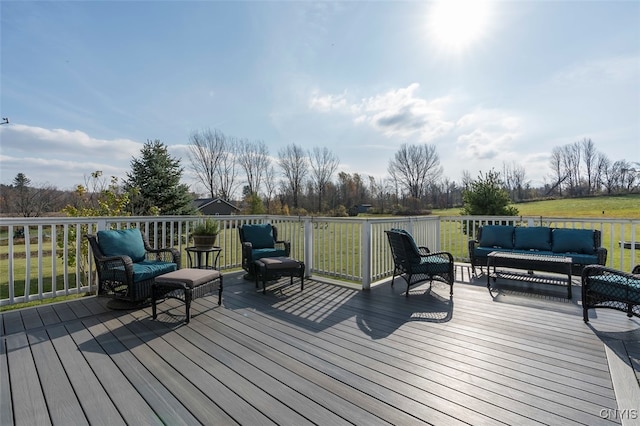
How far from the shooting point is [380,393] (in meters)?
1.88

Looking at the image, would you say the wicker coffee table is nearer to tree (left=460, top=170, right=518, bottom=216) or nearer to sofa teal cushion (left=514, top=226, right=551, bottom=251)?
sofa teal cushion (left=514, top=226, right=551, bottom=251)

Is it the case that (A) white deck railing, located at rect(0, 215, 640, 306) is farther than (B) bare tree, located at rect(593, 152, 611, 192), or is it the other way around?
(B) bare tree, located at rect(593, 152, 611, 192)

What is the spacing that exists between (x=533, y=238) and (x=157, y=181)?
11.4 meters

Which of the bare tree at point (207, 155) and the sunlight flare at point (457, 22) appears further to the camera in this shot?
the bare tree at point (207, 155)

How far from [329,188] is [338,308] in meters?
27.8

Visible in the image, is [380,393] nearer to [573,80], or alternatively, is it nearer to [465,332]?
[465,332]

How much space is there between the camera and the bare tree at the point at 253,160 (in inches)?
1163

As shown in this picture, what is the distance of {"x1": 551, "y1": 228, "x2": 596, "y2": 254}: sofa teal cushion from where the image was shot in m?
4.75

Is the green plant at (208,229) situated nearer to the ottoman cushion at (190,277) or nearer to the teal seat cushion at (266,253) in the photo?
the teal seat cushion at (266,253)

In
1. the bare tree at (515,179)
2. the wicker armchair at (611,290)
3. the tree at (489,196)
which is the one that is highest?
the bare tree at (515,179)

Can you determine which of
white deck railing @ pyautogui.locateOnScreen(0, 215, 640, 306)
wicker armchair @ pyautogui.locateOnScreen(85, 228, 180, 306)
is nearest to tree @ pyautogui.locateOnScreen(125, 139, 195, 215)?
white deck railing @ pyautogui.locateOnScreen(0, 215, 640, 306)

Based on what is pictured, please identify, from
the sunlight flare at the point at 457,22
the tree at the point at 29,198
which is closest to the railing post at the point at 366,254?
the sunlight flare at the point at 457,22

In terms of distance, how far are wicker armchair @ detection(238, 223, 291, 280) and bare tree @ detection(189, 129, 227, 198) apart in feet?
82.3

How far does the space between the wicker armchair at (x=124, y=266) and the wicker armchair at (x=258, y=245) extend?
1128 millimetres
